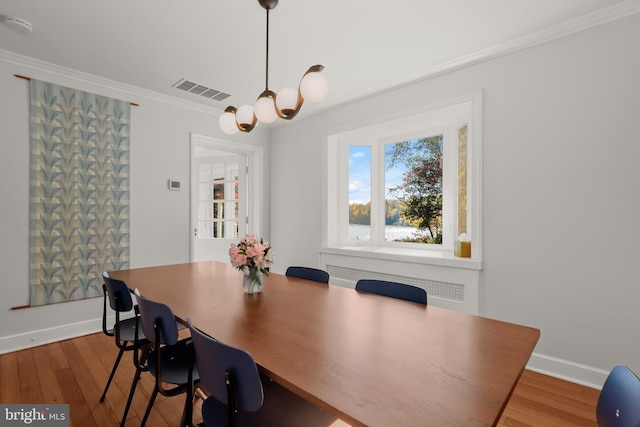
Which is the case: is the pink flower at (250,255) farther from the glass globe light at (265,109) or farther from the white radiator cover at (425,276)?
the white radiator cover at (425,276)

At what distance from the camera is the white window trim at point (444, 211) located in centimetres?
270

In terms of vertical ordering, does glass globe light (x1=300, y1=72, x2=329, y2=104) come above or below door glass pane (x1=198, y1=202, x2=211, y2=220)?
above

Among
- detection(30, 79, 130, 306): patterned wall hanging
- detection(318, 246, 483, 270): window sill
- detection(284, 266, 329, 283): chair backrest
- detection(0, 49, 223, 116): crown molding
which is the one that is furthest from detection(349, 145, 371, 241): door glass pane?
detection(30, 79, 130, 306): patterned wall hanging

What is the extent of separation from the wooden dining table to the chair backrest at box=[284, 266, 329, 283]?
380 millimetres

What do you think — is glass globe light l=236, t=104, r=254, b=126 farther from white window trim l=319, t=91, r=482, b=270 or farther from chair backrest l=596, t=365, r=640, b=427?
chair backrest l=596, t=365, r=640, b=427

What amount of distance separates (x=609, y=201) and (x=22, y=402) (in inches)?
162

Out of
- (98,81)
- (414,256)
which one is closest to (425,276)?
(414,256)

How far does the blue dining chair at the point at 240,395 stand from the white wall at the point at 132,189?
2.68 m

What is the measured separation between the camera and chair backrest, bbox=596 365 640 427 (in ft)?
2.54

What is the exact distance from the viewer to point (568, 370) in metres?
2.26

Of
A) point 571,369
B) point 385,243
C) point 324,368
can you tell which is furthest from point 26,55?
point 571,369

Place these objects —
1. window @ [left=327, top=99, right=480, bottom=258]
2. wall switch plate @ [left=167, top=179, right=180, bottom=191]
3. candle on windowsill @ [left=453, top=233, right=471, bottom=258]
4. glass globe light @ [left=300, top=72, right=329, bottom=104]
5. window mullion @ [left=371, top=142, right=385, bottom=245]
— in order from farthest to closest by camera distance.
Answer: window mullion @ [left=371, top=142, right=385, bottom=245] < wall switch plate @ [left=167, top=179, right=180, bottom=191] < window @ [left=327, top=99, right=480, bottom=258] < candle on windowsill @ [left=453, top=233, right=471, bottom=258] < glass globe light @ [left=300, top=72, right=329, bottom=104]

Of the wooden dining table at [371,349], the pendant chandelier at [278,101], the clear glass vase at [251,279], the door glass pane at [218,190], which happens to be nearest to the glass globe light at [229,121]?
the pendant chandelier at [278,101]

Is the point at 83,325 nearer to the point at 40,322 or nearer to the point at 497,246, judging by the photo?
the point at 40,322
